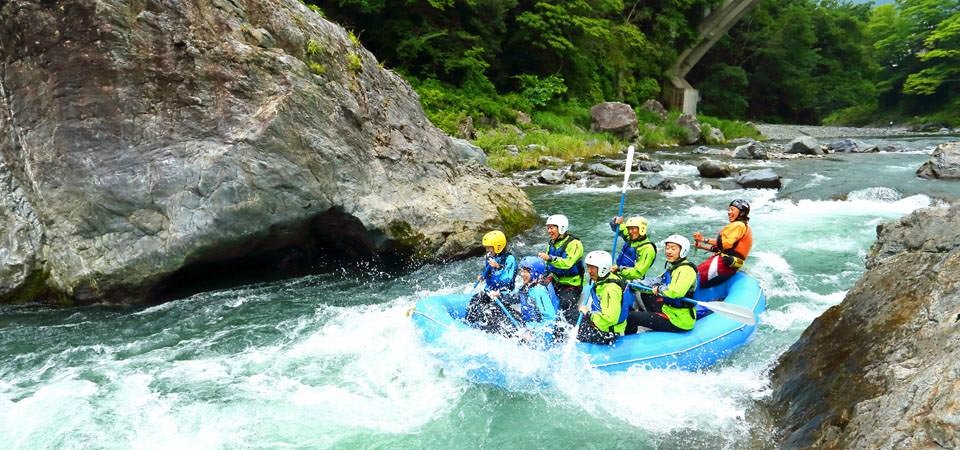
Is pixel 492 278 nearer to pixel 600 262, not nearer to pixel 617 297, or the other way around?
pixel 600 262

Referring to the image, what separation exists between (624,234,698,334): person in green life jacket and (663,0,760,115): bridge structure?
29.0m

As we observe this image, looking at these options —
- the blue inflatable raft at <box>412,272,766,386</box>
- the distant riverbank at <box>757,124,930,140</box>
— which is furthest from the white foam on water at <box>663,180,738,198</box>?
the distant riverbank at <box>757,124,930,140</box>

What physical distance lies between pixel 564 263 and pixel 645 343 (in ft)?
Result: 4.51

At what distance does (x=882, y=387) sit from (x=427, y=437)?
3290 mm

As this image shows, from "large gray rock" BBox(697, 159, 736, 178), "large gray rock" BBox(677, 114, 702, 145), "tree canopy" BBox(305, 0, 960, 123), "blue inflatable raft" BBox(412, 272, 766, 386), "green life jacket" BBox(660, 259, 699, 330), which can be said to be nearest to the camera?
"blue inflatable raft" BBox(412, 272, 766, 386)

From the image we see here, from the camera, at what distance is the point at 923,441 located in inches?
113

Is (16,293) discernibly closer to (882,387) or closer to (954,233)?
(882,387)

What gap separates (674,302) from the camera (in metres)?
6.11

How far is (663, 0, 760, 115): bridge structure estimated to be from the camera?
33.2m

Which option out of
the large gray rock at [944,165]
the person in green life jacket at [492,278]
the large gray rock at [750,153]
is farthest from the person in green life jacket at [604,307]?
the large gray rock at [750,153]

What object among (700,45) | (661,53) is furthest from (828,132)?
(661,53)

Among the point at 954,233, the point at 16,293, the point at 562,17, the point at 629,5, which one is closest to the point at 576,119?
the point at 562,17

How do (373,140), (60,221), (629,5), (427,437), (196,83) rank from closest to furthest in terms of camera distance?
(427,437)
(60,221)
(196,83)
(373,140)
(629,5)

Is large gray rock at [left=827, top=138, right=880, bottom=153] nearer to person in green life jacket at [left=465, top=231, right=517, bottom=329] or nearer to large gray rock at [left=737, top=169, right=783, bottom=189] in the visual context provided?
large gray rock at [left=737, top=169, right=783, bottom=189]
